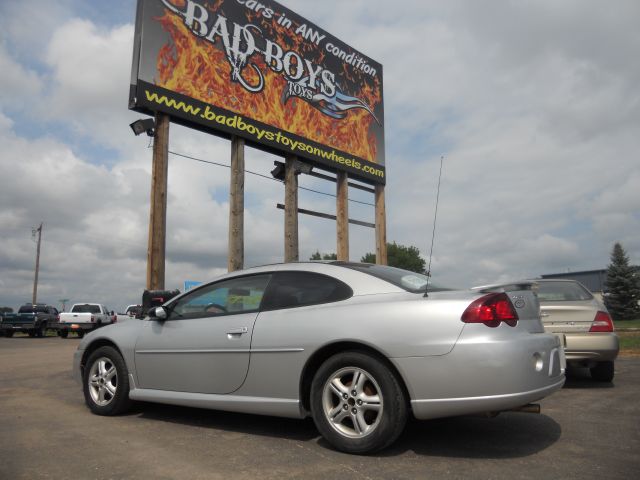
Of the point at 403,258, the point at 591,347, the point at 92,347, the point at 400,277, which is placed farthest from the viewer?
the point at 403,258

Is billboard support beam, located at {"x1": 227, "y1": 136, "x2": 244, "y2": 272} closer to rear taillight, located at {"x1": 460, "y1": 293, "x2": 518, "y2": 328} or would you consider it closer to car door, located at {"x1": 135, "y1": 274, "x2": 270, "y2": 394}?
car door, located at {"x1": 135, "y1": 274, "x2": 270, "y2": 394}

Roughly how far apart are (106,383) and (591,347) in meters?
5.36

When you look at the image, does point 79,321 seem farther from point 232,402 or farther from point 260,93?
point 232,402

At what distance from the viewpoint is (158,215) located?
10.4 m

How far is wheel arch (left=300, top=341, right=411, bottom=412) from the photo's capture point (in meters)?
3.45

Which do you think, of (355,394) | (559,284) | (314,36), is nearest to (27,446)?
(355,394)

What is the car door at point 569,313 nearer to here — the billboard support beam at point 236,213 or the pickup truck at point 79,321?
the billboard support beam at point 236,213

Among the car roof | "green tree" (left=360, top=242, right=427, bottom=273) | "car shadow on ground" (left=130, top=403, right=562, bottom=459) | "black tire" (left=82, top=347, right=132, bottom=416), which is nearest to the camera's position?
"car shadow on ground" (left=130, top=403, right=562, bottom=459)

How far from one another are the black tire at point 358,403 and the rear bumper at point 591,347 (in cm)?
370

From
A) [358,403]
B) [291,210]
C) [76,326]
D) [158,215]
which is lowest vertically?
[358,403]

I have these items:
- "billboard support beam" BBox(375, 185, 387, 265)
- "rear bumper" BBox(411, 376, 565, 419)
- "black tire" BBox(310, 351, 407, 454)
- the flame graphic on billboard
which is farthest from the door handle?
"billboard support beam" BBox(375, 185, 387, 265)

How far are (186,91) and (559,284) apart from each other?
8.52 metres

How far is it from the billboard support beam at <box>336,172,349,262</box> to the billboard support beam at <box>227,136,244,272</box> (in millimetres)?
4171

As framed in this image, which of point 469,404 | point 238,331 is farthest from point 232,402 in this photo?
point 469,404
